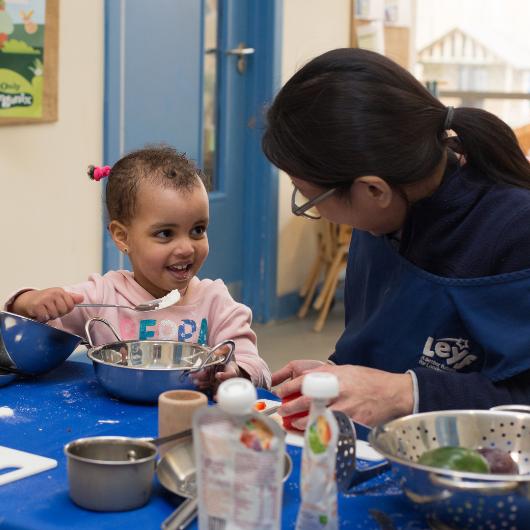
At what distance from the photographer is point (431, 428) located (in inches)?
54.7

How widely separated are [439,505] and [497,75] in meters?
8.25

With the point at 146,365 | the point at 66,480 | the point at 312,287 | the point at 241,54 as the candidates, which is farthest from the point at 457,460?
the point at 312,287

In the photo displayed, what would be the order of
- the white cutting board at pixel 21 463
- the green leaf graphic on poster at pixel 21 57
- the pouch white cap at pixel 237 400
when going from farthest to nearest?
the green leaf graphic on poster at pixel 21 57 → the white cutting board at pixel 21 463 → the pouch white cap at pixel 237 400

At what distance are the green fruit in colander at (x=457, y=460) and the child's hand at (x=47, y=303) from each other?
3.13 ft

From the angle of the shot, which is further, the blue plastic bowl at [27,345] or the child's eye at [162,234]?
the child's eye at [162,234]

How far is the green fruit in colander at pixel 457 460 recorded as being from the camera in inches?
47.8

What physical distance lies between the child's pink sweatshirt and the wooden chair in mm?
3528

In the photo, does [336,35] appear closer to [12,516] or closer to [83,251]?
[83,251]

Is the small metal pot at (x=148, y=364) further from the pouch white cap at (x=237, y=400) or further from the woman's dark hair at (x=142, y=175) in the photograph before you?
the pouch white cap at (x=237, y=400)

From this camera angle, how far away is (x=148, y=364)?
6.31 feet

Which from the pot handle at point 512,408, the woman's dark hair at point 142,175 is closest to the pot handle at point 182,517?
the pot handle at point 512,408

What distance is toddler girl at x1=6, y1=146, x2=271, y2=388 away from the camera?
6.87 feet

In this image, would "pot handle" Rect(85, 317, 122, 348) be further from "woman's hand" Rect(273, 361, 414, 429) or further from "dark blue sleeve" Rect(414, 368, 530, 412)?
"dark blue sleeve" Rect(414, 368, 530, 412)

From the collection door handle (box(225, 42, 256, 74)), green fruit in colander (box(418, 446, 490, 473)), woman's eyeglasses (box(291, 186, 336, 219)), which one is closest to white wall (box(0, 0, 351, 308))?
door handle (box(225, 42, 256, 74))
